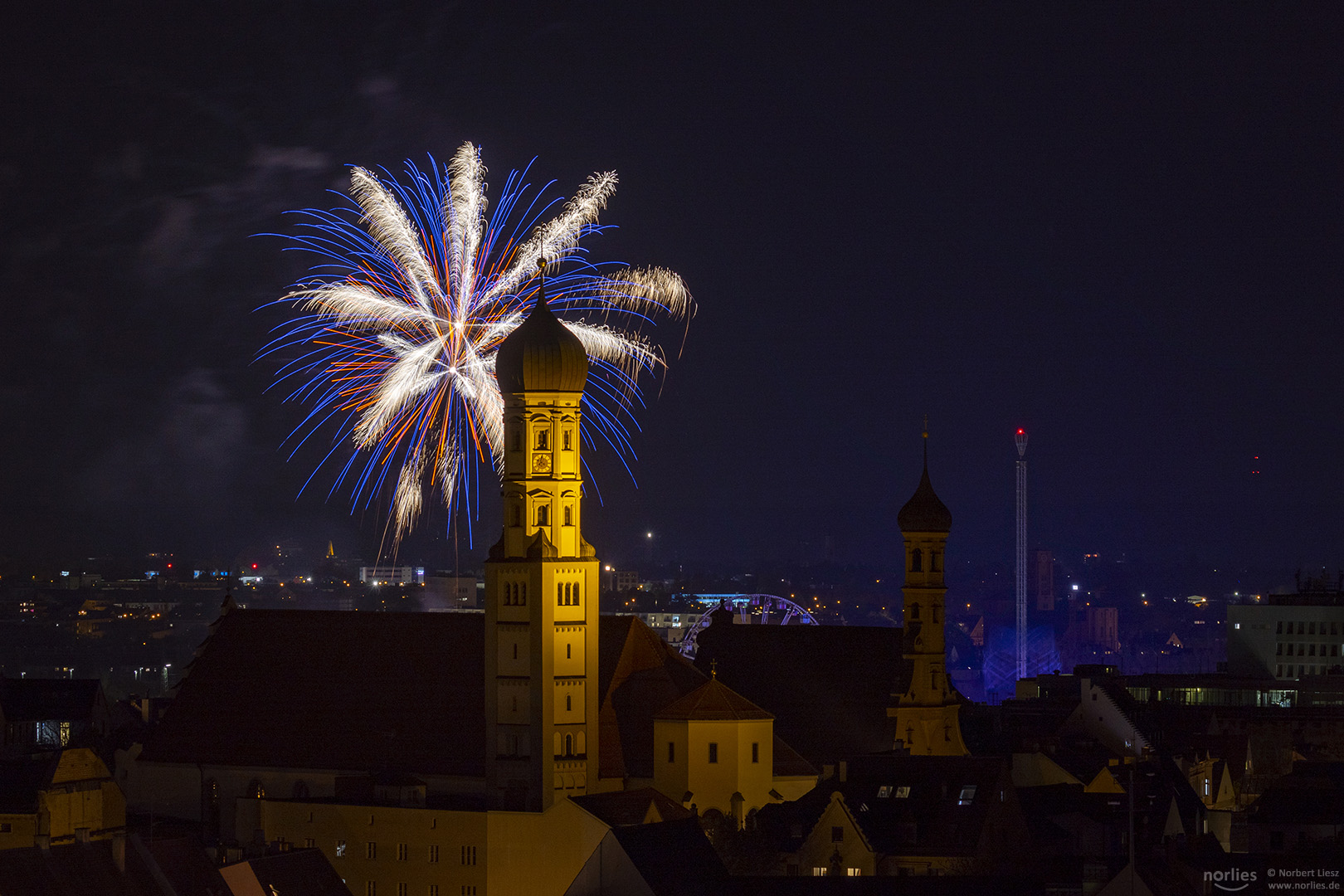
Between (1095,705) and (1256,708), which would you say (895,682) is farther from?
(1256,708)

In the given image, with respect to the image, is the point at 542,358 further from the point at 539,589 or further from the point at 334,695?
the point at 334,695

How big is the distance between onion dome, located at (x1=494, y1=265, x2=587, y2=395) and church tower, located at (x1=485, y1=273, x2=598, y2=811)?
26 mm

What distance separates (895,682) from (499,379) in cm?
2023

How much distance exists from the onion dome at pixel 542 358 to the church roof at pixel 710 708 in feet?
34.2

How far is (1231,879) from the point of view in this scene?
54688 millimetres

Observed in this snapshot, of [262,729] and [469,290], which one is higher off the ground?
[469,290]

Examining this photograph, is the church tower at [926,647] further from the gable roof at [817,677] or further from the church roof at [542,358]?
the church roof at [542,358]

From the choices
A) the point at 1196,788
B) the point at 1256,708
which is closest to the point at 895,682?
the point at 1196,788

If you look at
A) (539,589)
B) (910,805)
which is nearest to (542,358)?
(539,589)

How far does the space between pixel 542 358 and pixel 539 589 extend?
724 centimetres

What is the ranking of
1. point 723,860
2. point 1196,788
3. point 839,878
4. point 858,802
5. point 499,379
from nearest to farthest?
point 839,878 < point 723,860 < point 858,802 < point 499,379 < point 1196,788

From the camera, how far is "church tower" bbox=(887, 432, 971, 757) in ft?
278

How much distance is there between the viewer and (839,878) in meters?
56.4

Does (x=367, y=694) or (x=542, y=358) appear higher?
(x=542, y=358)
